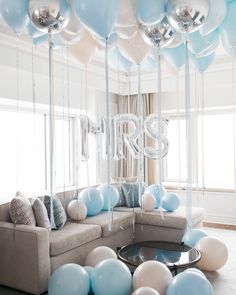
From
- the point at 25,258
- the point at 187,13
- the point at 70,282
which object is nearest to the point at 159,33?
the point at 187,13

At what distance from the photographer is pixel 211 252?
305cm

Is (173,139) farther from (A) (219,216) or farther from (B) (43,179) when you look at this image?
(B) (43,179)

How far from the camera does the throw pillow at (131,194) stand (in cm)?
418

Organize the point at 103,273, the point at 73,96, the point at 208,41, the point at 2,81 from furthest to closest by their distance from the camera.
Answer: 1. the point at 73,96
2. the point at 2,81
3. the point at 103,273
4. the point at 208,41

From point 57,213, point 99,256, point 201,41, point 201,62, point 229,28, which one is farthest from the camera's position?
point 57,213

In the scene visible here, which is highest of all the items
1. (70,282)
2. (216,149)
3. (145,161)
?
(216,149)

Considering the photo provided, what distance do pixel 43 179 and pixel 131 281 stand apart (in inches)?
89.2

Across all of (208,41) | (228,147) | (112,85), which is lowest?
(228,147)

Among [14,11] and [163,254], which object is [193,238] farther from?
[14,11]

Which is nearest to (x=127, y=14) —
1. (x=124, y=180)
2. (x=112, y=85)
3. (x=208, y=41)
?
(x=208, y=41)

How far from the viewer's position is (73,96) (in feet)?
16.0

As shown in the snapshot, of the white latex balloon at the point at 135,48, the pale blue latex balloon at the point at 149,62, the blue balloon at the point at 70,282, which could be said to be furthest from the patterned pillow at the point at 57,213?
the white latex balloon at the point at 135,48

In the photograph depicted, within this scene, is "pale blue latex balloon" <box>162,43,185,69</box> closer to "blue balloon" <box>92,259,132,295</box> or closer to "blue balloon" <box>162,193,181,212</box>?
"blue balloon" <box>92,259,132,295</box>

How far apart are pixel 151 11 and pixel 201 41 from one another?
54cm
